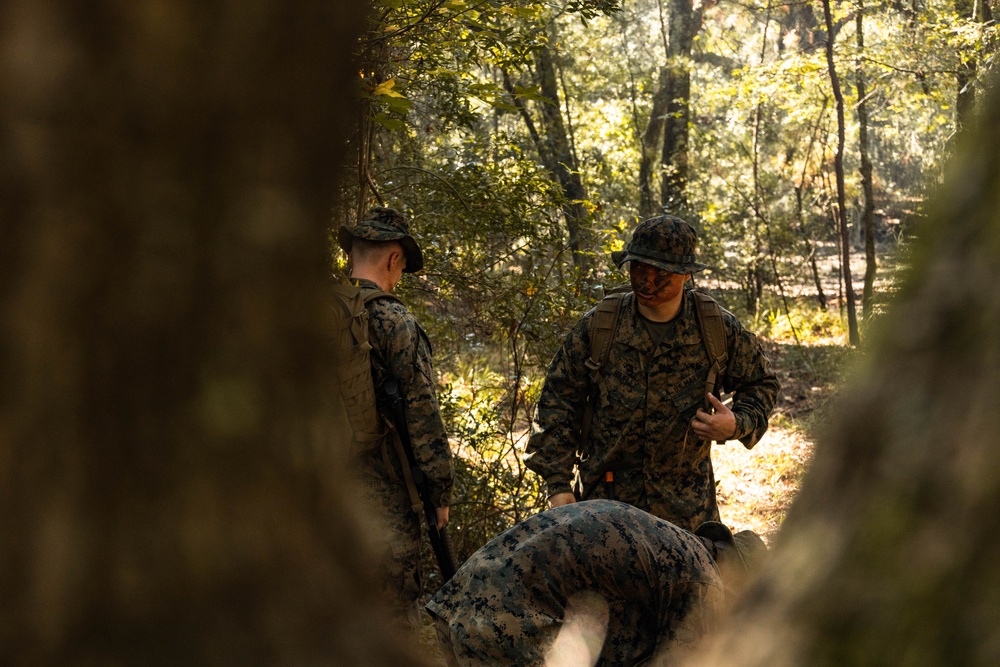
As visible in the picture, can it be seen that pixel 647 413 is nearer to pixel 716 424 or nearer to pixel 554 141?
pixel 716 424

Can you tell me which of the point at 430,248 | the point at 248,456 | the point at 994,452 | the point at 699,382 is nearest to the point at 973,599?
the point at 994,452

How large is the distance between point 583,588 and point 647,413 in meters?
1.74

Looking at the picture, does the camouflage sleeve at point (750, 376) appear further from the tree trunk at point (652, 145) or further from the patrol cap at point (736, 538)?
the tree trunk at point (652, 145)

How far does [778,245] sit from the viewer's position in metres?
15.9

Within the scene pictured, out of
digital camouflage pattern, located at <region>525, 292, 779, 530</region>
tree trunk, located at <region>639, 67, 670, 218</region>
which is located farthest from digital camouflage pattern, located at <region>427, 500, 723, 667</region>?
tree trunk, located at <region>639, 67, 670, 218</region>

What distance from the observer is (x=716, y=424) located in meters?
4.64

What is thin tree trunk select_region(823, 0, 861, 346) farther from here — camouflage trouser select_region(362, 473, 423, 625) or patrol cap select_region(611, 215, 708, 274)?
camouflage trouser select_region(362, 473, 423, 625)

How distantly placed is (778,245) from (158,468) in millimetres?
16068

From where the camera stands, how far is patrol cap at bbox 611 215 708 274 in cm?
467

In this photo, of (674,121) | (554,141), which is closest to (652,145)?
(674,121)

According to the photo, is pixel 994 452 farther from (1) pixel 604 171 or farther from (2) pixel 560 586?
(1) pixel 604 171

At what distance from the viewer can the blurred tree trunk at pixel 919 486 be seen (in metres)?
0.73

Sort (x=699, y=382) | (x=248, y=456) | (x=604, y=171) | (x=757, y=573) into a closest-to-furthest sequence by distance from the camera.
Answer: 1. (x=248, y=456)
2. (x=757, y=573)
3. (x=699, y=382)
4. (x=604, y=171)

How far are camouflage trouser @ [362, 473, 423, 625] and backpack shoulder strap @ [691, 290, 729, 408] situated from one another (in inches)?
64.9
